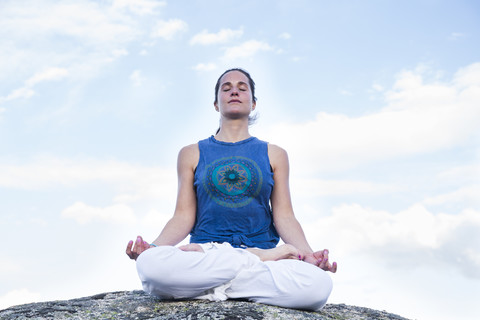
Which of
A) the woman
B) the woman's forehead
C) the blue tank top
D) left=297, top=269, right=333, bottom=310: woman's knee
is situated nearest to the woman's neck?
the woman

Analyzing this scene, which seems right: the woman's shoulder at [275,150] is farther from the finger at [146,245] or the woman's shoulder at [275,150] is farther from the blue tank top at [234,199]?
the finger at [146,245]

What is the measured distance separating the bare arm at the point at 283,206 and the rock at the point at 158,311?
0.65 m

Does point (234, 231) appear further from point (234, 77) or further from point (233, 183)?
point (234, 77)

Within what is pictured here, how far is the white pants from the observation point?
3785 mm

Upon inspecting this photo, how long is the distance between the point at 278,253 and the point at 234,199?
0.78 metres

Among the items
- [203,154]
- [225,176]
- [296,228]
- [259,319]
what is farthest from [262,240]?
[259,319]

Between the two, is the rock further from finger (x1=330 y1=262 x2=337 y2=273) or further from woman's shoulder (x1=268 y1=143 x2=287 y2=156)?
woman's shoulder (x1=268 y1=143 x2=287 y2=156)

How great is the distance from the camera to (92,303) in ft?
14.1

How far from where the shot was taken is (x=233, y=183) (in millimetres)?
4816

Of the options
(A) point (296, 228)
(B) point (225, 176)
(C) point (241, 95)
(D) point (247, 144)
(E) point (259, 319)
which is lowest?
(E) point (259, 319)

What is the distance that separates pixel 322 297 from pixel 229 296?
0.70 meters

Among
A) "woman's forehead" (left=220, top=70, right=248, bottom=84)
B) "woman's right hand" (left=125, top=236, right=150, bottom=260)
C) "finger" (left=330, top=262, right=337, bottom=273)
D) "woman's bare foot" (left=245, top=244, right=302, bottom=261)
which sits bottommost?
"finger" (left=330, top=262, right=337, bottom=273)

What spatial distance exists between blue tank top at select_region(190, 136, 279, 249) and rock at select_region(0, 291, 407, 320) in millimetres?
795

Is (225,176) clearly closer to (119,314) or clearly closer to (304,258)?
(304,258)
